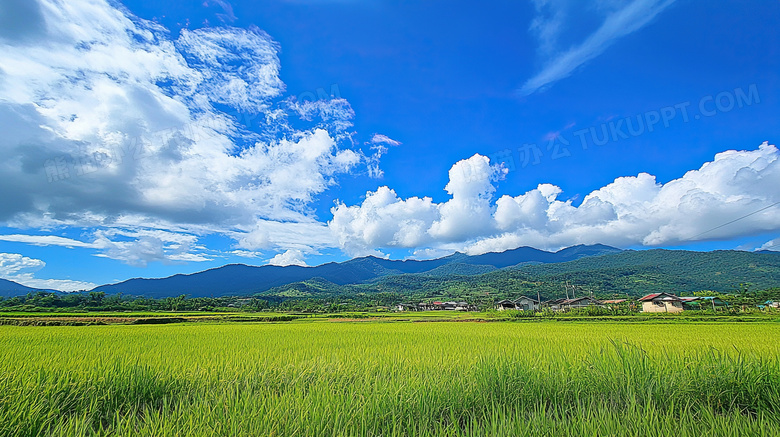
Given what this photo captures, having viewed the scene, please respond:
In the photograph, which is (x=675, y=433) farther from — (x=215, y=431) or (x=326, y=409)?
(x=215, y=431)

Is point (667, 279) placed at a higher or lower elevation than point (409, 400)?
higher

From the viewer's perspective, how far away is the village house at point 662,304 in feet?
142

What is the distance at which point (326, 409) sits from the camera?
118 inches

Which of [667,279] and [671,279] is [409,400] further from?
[671,279]

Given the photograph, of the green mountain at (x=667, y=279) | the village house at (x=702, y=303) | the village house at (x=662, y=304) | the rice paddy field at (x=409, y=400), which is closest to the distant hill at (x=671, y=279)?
the green mountain at (x=667, y=279)

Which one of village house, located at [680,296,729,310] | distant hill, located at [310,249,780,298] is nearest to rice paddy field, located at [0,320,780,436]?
village house, located at [680,296,729,310]

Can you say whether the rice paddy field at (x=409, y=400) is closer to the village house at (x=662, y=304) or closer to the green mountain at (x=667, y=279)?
the village house at (x=662, y=304)

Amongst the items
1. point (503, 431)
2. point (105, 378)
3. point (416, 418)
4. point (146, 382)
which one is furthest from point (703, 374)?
point (105, 378)

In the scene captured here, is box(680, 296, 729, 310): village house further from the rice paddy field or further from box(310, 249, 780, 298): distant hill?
box(310, 249, 780, 298): distant hill

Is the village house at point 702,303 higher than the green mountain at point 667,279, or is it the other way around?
the green mountain at point 667,279

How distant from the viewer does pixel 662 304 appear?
146 feet

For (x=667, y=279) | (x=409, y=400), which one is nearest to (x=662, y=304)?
(x=409, y=400)

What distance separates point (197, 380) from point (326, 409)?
2.61 m

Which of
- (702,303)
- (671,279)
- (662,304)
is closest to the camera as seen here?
(702,303)
